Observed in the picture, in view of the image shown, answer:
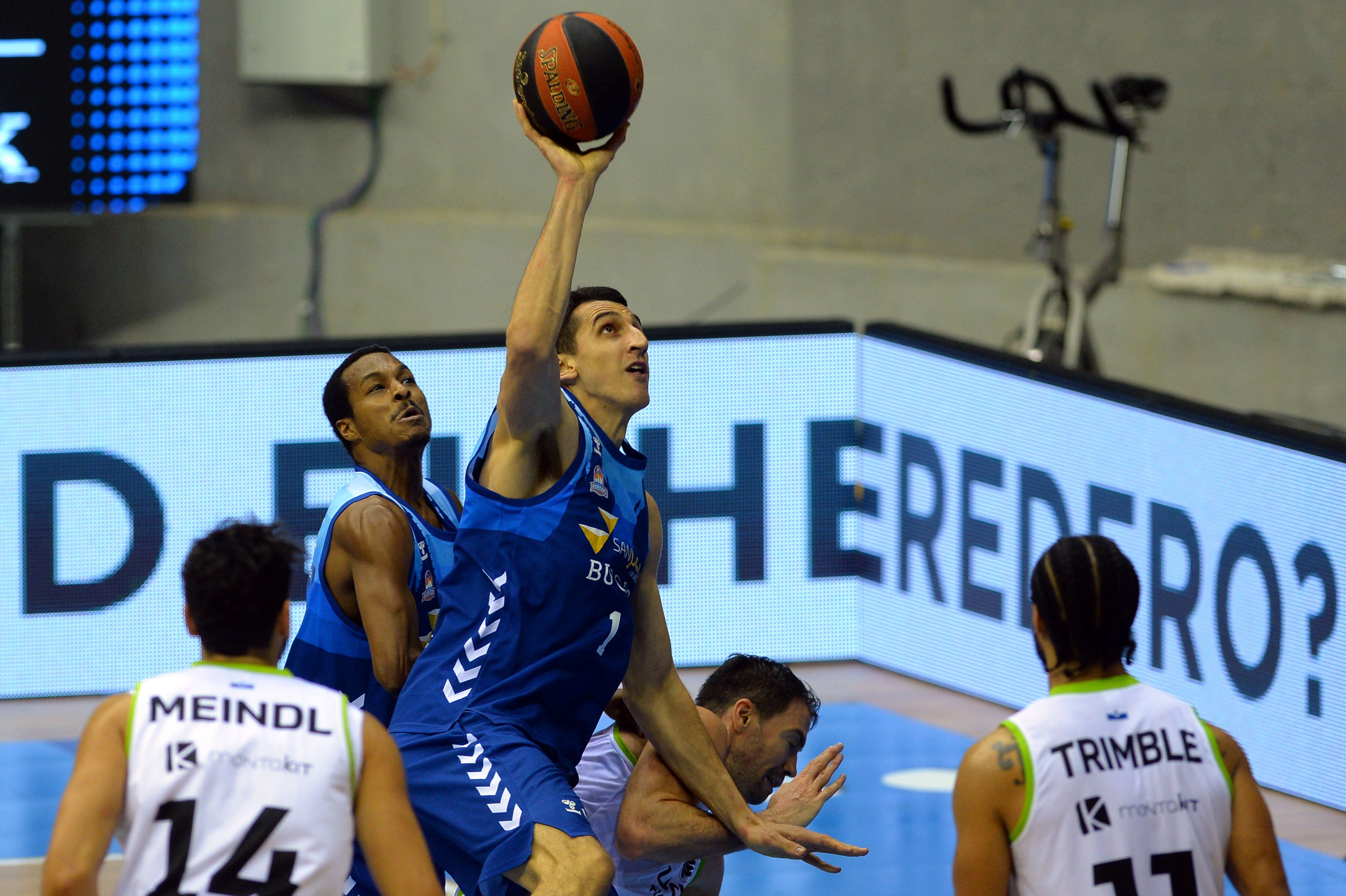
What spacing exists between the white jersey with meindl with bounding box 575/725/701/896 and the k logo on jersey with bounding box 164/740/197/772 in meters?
1.43

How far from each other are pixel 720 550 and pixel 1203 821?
507 centimetres

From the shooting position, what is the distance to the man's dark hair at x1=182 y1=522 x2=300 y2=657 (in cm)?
270

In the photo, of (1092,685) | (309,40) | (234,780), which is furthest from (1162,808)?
(309,40)

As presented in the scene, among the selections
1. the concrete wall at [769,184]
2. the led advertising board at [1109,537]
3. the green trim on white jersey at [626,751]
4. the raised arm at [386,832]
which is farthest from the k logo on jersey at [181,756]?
the concrete wall at [769,184]

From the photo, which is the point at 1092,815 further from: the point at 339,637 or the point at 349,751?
the point at 339,637

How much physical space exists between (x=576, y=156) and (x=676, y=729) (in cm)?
126

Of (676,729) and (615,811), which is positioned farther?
Answer: (615,811)

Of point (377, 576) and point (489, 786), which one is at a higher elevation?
point (377, 576)

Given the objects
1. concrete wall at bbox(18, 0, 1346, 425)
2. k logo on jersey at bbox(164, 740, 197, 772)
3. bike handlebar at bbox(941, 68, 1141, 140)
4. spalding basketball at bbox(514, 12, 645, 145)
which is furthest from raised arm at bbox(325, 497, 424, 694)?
concrete wall at bbox(18, 0, 1346, 425)

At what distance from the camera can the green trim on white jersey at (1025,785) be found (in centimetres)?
274

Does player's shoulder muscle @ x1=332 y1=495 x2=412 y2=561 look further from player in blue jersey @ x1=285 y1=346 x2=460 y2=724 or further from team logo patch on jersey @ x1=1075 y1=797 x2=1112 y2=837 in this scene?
team logo patch on jersey @ x1=1075 y1=797 x2=1112 y2=837

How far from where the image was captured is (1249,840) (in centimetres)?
283

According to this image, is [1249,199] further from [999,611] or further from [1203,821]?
[1203,821]

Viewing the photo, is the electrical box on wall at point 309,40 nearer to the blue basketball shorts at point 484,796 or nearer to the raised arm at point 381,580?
the raised arm at point 381,580
